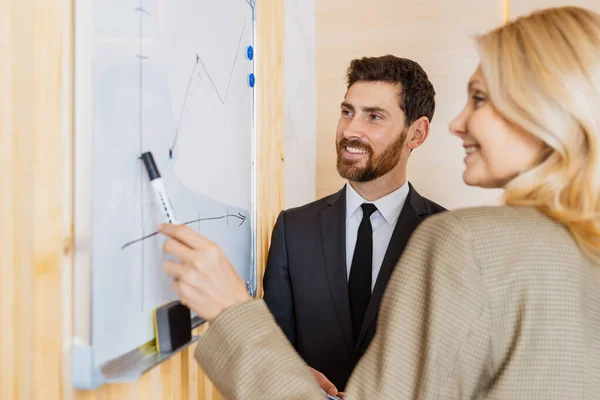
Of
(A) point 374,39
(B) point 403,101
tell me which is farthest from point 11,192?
(A) point 374,39

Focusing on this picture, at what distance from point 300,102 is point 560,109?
5.39ft

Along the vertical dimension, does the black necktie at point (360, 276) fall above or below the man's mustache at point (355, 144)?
below

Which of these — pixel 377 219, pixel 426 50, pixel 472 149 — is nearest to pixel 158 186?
pixel 472 149

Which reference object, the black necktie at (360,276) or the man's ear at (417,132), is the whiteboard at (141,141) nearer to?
the black necktie at (360,276)

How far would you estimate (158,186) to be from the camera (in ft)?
3.12

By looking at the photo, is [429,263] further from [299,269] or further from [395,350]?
[299,269]

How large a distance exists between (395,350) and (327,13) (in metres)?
2.10

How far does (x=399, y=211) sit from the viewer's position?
5.92ft

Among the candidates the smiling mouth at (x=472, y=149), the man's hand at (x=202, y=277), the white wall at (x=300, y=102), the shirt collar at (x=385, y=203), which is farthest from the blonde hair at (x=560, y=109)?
the white wall at (x=300, y=102)

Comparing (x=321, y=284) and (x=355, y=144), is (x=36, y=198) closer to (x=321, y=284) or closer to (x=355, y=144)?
(x=321, y=284)

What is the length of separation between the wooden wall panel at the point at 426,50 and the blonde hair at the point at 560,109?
1656 millimetres

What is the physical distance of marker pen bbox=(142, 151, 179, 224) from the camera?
94 centimetres

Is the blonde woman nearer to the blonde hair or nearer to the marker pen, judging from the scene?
the blonde hair

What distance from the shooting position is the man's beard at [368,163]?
72.8 inches
